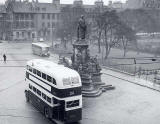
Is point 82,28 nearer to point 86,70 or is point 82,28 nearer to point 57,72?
point 86,70

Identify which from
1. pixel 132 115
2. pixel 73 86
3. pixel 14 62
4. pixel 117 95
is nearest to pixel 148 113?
pixel 132 115

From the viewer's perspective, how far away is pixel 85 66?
94.2 ft

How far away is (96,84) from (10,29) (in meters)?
67.6

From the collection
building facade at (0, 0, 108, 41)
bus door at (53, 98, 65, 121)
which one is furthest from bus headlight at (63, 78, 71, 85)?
building facade at (0, 0, 108, 41)

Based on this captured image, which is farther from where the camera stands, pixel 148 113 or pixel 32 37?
pixel 32 37

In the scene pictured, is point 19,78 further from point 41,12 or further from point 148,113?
point 41,12

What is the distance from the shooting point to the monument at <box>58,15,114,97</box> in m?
27.8

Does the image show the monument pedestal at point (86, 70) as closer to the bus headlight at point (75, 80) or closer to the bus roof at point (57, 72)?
the bus roof at point (57, 72)

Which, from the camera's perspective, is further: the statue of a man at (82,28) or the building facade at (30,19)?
the building facade at (30,19)

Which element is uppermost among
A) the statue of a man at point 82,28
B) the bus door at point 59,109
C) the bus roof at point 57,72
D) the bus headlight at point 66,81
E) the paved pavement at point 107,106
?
the statue of a man at point 82,28

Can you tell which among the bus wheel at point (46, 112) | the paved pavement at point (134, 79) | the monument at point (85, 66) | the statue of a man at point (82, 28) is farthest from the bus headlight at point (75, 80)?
the paved pavement at point (134, 79)

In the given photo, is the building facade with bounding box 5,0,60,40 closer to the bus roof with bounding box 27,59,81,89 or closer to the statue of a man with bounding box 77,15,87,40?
the statue of a man with bounding box 77,15,87,40

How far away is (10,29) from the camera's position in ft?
297

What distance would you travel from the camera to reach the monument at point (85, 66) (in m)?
27.8
